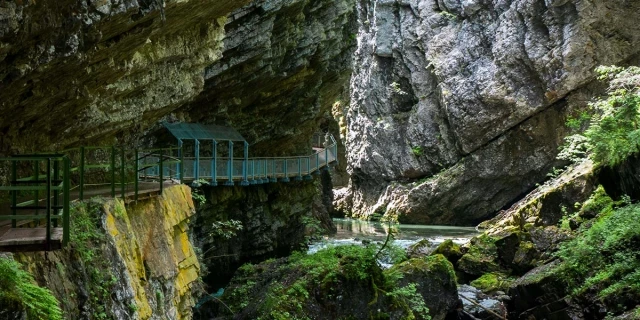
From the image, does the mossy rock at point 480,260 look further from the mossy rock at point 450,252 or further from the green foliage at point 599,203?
the green foliage at point 599,203

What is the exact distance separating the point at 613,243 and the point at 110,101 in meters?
13.8

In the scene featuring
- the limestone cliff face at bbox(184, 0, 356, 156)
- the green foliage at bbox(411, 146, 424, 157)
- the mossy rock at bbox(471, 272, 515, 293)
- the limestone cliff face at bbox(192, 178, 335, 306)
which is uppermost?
the limestone cliff face at bbox(184, 0, 356, 156)

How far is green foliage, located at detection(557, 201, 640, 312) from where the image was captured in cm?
1565

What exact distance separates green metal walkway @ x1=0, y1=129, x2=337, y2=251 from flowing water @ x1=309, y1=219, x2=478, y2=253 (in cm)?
Result: 562

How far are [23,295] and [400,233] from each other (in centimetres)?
3550

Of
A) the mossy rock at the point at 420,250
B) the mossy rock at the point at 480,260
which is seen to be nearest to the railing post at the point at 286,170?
the mossy rock at the point at 420,250

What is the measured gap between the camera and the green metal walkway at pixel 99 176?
5840 millimetres

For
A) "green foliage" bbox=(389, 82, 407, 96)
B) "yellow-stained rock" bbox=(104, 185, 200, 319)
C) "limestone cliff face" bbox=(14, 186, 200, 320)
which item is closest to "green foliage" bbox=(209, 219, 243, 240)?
"yellow-stained rock" bbox=(104, 185, 200, 319)

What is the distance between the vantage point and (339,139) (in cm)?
5491

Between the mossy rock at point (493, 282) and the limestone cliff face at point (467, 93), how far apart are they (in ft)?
67.9

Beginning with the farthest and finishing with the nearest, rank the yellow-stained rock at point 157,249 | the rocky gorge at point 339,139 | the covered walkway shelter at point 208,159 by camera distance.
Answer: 1. the covered walkway shelter at point 208,159
2. the rocky gorge at point 339,139
3. the yellow-stained rock at point 157,249

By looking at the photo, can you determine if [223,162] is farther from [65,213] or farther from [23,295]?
[23,295]

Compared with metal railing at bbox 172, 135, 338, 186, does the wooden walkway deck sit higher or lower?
lower

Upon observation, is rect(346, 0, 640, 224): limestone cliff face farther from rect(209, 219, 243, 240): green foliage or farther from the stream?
rect(209, 219, 243, 240): green foliage
